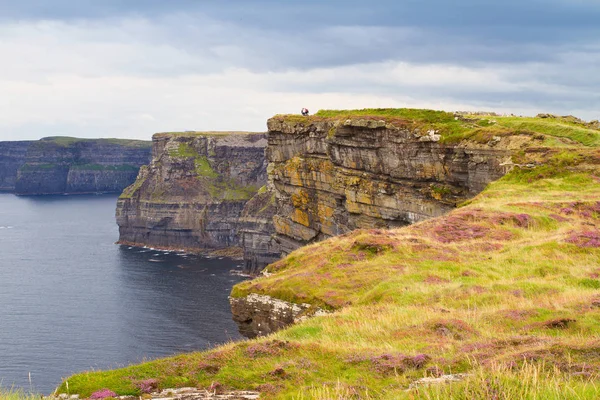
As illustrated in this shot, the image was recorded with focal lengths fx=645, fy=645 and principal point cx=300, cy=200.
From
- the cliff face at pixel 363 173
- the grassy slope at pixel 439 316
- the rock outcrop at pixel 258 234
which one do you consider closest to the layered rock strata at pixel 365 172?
the cliff face at pixel 363 173

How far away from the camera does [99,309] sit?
339 feet

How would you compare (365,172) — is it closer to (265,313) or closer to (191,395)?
(265,313)

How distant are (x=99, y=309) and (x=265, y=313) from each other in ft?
263

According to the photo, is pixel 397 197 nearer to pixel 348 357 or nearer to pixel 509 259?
pixel 509 259

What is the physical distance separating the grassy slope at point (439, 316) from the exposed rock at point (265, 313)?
0.49 m

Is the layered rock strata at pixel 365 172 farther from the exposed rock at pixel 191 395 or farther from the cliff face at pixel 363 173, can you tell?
the exposed rock at pixel 191 395

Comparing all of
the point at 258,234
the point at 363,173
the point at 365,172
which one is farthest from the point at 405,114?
the point at 258,234

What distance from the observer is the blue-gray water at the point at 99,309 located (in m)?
76.4

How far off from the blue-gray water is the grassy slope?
25.7 meters

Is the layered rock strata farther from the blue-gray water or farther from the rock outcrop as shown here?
the rock outcrop

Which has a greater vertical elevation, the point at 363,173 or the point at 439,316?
the point at 363,173

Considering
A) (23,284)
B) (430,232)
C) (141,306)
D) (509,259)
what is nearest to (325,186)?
(141,306)

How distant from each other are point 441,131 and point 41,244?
142677 millimetres

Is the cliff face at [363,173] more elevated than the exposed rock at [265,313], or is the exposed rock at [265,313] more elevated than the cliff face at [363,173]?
→ the cliff face at [363,173]
